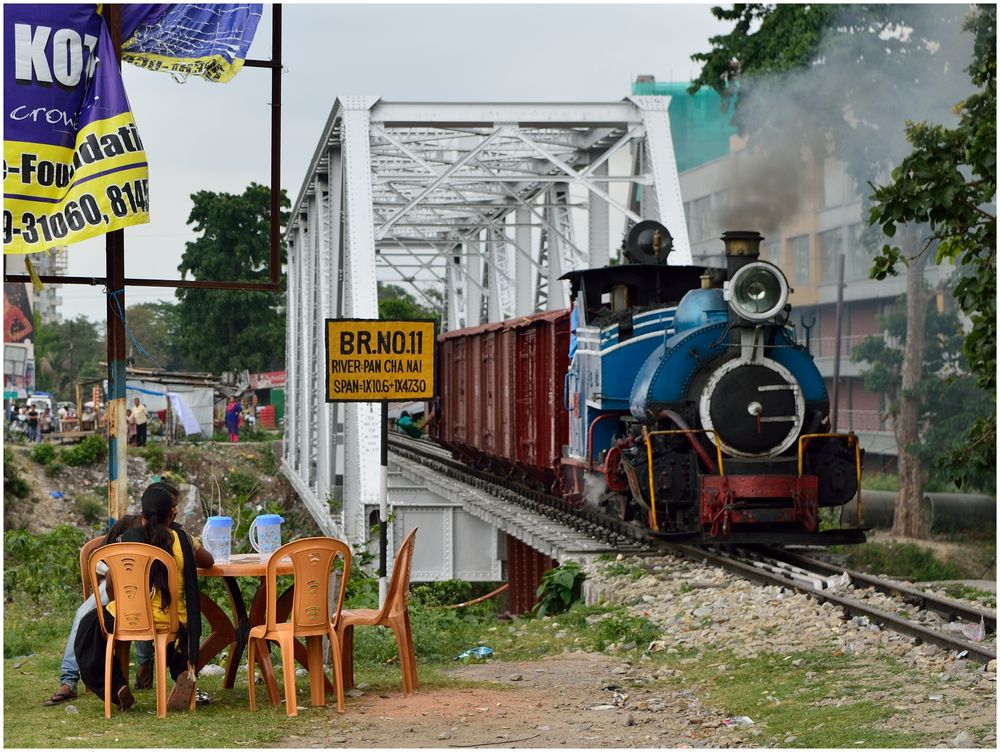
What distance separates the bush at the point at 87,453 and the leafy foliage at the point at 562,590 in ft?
86.4

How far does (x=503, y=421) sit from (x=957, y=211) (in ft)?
43.4

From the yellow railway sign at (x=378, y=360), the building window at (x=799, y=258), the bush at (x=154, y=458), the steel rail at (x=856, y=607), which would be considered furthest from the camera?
the building window at (x=799, y=258)

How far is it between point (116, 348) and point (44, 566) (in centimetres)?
849

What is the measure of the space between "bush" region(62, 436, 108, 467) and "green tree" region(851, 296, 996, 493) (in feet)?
67.6

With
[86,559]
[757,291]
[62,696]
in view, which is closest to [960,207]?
[757,291]

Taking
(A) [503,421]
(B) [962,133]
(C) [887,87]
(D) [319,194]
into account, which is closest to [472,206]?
(D) [319,194]

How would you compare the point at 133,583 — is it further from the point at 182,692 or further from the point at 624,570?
the point at 624,570

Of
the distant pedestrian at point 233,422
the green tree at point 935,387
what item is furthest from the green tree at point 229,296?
the green tree at point 935,387

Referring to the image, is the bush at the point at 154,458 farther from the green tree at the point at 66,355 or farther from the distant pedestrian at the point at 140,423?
the green tree at the point at 66,355

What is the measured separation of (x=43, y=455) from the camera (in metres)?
36.7

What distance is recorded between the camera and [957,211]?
9.55m

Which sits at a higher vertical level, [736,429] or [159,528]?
[736,429]

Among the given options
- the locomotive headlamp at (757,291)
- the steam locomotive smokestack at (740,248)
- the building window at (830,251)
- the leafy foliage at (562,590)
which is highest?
the building window at (830,251)

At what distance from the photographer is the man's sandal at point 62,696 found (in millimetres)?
8227
